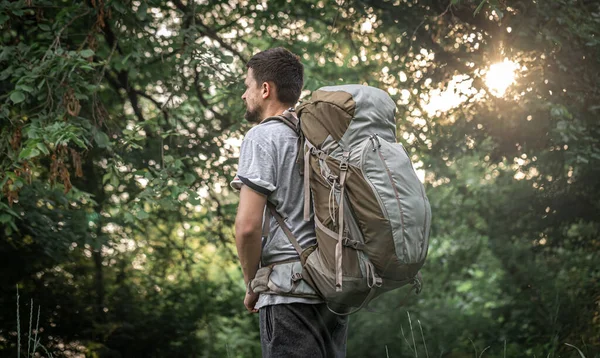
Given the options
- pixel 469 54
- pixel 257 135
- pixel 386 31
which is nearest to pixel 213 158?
pixel 386 31

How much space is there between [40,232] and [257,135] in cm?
422

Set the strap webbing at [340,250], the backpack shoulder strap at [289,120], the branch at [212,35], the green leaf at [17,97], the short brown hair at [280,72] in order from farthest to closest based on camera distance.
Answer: the branch at [212,35]
the green leaf at [17,97]
the short brown hair at [280,72]
the backpack shoulder strap at [289,120]
the strap webbing at [340,250]

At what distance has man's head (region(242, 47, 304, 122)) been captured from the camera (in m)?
2.41

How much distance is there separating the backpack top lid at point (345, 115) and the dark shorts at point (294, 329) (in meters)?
0.53

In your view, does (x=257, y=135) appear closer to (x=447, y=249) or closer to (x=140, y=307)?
(x=140, y=307)

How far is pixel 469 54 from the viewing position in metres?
5.90

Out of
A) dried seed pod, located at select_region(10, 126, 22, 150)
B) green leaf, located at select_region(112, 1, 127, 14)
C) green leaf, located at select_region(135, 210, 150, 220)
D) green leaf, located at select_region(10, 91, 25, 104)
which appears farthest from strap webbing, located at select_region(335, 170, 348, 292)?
green leaf, located at select_region(112, 1, 127, 14)

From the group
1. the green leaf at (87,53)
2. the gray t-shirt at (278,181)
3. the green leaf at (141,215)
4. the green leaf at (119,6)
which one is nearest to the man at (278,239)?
the gray t-shirt at (278,181)

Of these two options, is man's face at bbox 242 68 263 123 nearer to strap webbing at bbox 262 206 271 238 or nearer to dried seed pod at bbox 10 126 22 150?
strap webbing at bbox 262 206 271 238

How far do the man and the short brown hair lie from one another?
0.10 meters

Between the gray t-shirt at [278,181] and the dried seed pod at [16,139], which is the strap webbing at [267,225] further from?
the dried seed pod at [16,139]

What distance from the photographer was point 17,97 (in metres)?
4.31

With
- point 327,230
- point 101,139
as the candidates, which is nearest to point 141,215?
point 101,139

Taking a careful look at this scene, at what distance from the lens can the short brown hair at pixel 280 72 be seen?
2.41m
